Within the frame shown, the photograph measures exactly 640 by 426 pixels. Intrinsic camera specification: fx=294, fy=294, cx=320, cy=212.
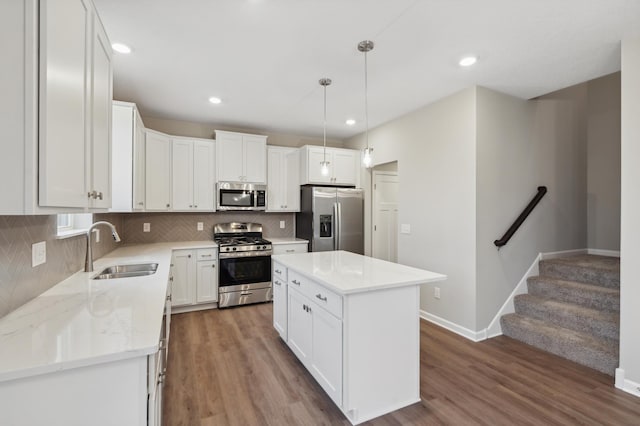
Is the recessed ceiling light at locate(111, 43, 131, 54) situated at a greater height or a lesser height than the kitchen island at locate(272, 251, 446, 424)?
greater

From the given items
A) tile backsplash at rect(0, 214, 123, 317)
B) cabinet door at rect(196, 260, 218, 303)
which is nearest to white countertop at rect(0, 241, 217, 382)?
tile backsplash at rect(0, 214, 123, 317)

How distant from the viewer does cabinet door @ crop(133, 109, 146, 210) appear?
3070mm

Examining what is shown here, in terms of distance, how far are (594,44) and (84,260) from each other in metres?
4.42

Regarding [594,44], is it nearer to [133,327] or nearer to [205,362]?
[133,327]

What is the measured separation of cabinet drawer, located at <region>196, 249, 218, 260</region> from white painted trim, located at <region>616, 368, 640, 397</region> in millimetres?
4194

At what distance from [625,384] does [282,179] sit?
432 cm

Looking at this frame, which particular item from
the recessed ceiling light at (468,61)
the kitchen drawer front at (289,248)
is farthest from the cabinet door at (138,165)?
the recessed ceiling light at (468,61)

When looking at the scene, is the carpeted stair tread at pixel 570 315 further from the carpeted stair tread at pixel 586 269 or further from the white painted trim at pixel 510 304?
the carpeted stair tread at pixel 586 269

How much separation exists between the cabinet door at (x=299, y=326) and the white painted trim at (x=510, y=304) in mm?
2078

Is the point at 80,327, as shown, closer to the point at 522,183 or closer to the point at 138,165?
the point at 138,165

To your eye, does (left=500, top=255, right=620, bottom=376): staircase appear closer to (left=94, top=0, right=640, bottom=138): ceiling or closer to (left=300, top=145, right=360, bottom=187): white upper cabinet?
(left=94, top=0, right=640, bottom=138): ceiling

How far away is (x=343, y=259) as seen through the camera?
278 cm

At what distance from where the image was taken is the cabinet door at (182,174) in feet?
13.4

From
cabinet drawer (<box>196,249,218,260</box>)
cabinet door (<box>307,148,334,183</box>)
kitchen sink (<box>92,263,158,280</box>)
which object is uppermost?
cabinet door (<box>307,148,334,183</box>)
